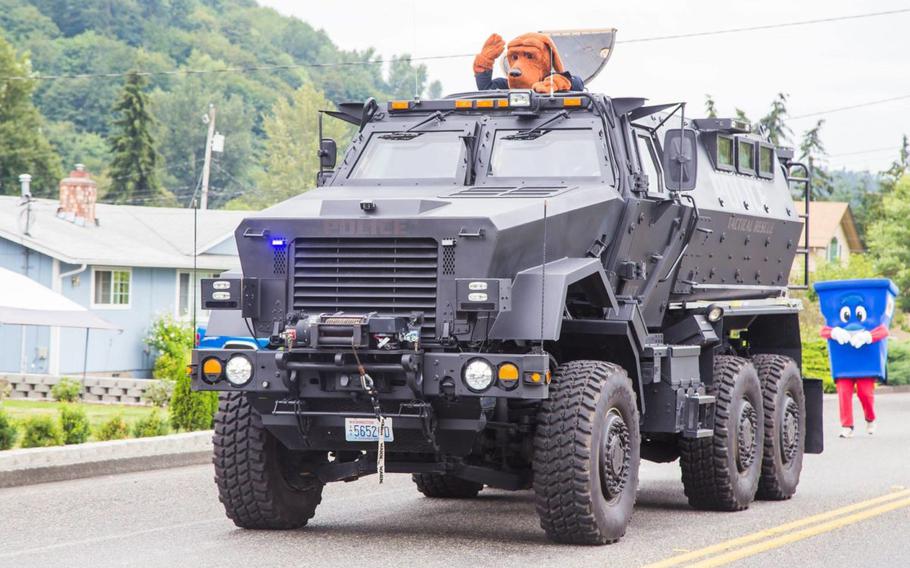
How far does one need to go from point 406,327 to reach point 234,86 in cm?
12380

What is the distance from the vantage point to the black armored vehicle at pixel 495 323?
9.78m

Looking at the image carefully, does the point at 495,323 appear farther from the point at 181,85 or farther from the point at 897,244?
the point at 181,85

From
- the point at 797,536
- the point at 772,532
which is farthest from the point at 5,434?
the point at 797,536

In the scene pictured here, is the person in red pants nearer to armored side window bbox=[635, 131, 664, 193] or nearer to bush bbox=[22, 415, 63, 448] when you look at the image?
armored side window bbox=[635, 131, 664, 193]

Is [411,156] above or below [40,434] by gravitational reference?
above

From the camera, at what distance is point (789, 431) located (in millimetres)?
13922

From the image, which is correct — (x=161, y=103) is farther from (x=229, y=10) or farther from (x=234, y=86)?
(x=229, y=10)

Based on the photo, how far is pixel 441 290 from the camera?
9859mm

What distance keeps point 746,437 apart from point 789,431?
4.09 feet

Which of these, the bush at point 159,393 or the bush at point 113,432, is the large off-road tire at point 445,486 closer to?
the bush at point 113,432

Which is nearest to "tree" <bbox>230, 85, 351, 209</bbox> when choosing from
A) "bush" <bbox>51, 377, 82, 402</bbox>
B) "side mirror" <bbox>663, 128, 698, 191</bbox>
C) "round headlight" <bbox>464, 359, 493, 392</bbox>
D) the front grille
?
"bush" <bbox>51, 377, 82, 402</bbox>

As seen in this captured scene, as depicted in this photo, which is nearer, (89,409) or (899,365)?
(89,409)

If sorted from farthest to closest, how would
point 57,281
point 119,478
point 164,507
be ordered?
1. point 57,281
2. point 119,478
3. point 164,507

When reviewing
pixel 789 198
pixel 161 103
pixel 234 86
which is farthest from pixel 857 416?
pixel 234 86
